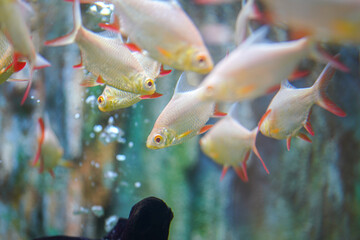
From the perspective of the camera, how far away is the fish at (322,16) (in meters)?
0.71

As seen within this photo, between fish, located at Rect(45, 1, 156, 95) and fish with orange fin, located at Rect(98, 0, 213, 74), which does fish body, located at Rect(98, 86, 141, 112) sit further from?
fish with orange fin, located at Rect(98, 0, 213, 74)

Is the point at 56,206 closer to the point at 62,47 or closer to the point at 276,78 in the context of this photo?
Result: the point at 62,47

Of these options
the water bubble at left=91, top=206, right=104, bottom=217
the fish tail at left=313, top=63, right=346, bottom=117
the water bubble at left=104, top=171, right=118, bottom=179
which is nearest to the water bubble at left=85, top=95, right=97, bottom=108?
the water bubble at left=104, top=171, right=118, bottom=179

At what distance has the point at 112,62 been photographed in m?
1.22

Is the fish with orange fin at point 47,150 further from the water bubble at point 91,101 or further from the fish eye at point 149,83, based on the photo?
the fish eye at point 149,83

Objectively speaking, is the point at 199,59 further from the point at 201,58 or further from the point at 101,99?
the point at 101,99

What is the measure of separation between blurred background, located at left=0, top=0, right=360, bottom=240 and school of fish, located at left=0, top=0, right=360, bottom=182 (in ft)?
7.52

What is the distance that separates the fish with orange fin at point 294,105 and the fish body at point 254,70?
0.66 m

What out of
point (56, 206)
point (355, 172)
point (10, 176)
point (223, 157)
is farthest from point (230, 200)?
point (10, 176)

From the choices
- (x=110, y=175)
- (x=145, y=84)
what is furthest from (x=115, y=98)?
(x=110, y=175)

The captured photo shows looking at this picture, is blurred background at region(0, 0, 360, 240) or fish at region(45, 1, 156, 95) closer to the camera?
fish at region(45, 1, 156, 95)

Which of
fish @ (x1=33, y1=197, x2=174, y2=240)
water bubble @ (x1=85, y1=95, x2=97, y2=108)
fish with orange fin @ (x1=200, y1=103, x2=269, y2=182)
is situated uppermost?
fish with orange fin @ (x1=200, y1=103, x2=269, y2=182)

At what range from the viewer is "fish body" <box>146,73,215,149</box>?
4.35ft

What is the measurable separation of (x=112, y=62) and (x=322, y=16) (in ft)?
2.54
